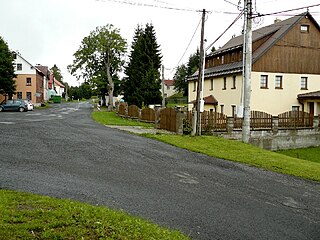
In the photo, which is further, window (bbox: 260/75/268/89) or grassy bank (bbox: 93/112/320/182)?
window (bbox: 260/75/268/89)

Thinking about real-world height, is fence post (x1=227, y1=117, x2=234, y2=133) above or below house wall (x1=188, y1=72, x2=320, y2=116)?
below

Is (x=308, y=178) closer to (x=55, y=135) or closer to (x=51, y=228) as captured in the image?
(x=51, y=228)

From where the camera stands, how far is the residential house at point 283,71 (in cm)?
3381

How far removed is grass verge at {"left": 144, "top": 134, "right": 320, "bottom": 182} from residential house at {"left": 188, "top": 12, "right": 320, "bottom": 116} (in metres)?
15.8

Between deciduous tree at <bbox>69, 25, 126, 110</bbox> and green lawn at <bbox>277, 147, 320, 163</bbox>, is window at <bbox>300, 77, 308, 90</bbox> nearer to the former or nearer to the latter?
green lawn at <bbox>277, 147, 320, 163</bbox>

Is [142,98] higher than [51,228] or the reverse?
higher

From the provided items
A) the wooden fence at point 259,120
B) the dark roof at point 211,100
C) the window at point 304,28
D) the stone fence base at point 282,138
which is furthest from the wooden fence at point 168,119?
the window at point 304,28


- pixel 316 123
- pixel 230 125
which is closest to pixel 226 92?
pixel 316 123

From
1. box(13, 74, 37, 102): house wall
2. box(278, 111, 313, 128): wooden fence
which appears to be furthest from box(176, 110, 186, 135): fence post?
box(13, 74, 37, 102): house wall

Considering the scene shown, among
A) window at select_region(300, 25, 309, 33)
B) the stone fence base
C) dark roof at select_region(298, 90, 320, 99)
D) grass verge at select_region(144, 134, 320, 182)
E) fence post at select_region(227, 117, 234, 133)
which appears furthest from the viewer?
window at select_region(300, 25, 309, 33)

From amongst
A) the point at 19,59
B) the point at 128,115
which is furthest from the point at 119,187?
the point at 19,59

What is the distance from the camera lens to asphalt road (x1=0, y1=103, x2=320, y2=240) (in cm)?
673

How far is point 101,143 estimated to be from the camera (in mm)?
15430

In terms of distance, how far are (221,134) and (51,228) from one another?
1965 cm
